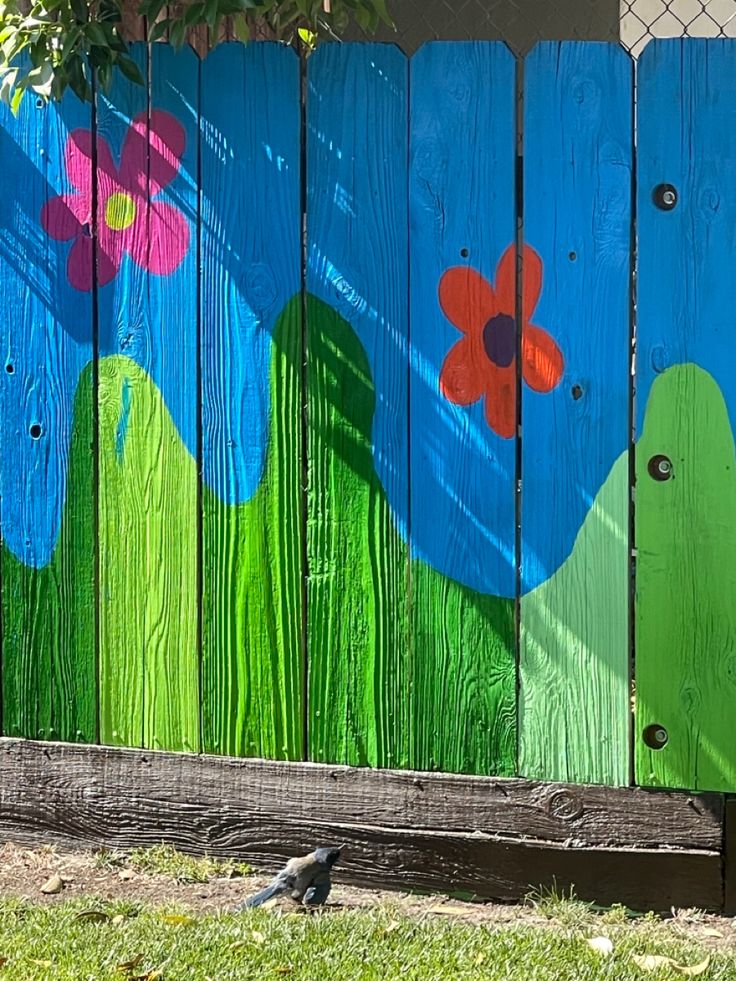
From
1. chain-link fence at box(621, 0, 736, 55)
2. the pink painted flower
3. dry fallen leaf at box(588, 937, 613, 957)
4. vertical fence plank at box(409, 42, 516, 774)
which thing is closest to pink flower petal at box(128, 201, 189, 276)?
the pink painted flower

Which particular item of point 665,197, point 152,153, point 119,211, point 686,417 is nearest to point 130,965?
point 686,417

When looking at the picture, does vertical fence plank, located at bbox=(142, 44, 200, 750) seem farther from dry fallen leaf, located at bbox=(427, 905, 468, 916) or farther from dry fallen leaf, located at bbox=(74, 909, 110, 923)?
dry fallen leaf, located at bbox=(427, 905, 468, 916)

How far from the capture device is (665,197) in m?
3.39

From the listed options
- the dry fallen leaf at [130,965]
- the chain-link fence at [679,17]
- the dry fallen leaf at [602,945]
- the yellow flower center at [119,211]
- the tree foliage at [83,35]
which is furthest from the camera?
the chain-link fence at [679,17]

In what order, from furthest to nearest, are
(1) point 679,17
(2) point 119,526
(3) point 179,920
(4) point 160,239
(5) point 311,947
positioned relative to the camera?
(1) point 679,17, (2) point 119,526, (4) point 160,239, (3) point 179,920, (5) point 311,947

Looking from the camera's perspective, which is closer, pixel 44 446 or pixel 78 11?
pixel 78 11

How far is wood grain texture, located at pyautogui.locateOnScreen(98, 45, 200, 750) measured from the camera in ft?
12.1

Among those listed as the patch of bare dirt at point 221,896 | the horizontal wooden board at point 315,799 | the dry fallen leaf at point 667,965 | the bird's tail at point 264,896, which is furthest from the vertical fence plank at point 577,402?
the bird's tail at point 264,896

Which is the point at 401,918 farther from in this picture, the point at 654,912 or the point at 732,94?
the point at 732,94

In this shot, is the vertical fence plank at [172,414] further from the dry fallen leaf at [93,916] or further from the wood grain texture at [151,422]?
the dry fallen leaf at [93,916]

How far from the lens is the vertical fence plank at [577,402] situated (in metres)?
3.42

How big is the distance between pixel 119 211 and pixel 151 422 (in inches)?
24.4

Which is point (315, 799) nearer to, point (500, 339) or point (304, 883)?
point (304, 883)

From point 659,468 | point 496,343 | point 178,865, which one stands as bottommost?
point 178,865
